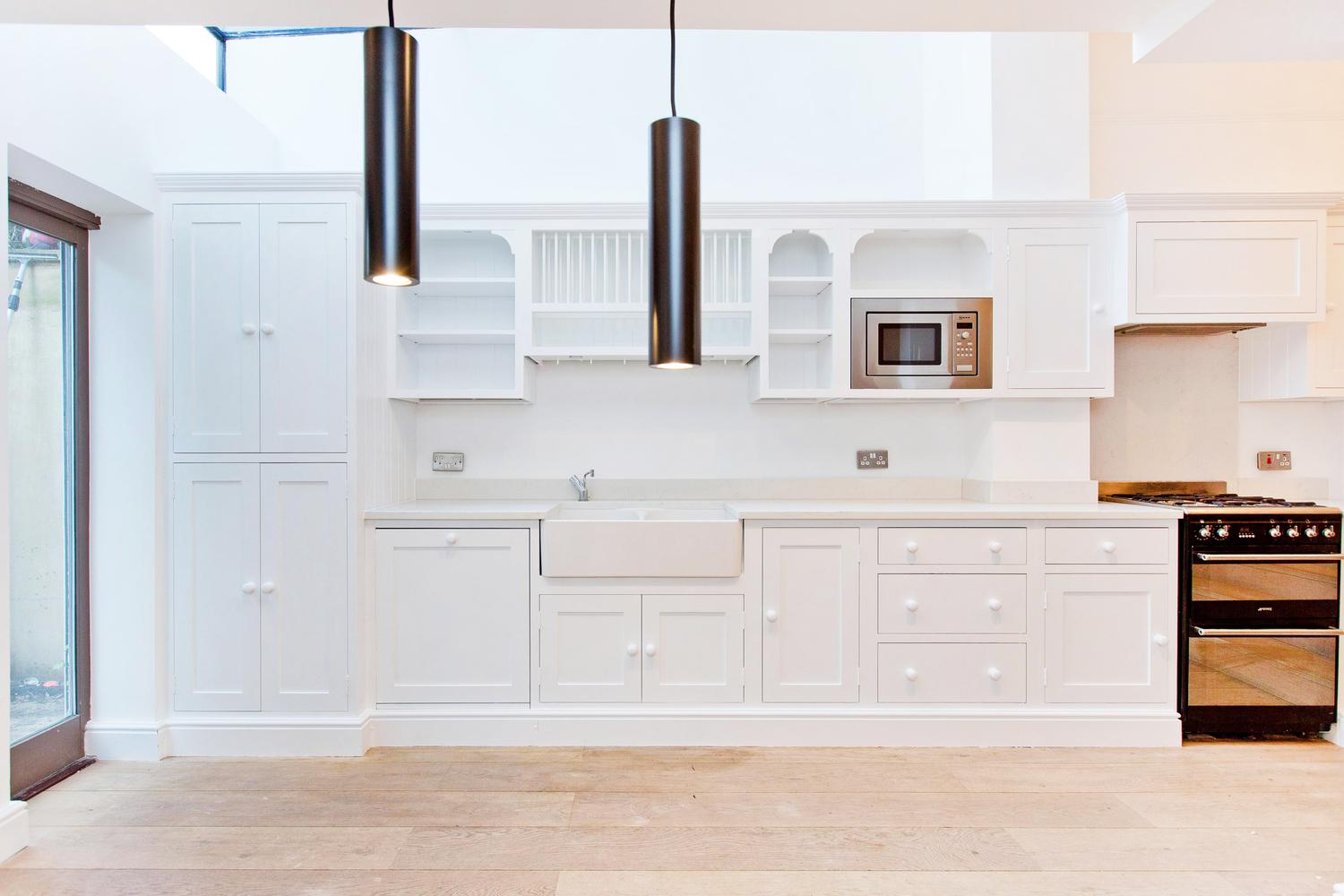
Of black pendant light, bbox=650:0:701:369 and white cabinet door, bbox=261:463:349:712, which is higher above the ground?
black pendant light, bbox=650:0:701:369

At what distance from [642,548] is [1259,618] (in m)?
2.31

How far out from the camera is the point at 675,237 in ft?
3.61

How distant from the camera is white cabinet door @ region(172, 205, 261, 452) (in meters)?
2.70

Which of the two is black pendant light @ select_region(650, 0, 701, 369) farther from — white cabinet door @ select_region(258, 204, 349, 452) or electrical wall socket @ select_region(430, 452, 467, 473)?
electrical wall socket @ select_region(430, 452, 467, 473)

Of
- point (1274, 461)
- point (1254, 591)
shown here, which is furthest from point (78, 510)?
point (1274, 461)

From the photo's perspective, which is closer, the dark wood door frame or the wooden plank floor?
the wooden plank floor

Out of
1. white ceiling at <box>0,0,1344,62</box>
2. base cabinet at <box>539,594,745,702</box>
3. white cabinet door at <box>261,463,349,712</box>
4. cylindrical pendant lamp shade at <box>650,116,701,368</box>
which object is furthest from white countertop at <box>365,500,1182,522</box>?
cylindrical pendant lamp shade at <box>650,116,701,368</box>

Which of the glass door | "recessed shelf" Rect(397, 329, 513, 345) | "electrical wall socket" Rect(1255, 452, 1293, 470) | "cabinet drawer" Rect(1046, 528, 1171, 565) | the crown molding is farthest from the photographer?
"electrical wall socket" Rect(1255, 452, 1293, 470)

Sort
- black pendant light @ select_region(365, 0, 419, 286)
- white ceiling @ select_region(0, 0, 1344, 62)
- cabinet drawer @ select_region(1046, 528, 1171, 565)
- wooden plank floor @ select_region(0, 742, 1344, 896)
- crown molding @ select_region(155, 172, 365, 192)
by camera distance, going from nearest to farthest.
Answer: black pendant light @ select_region(365, 0, 419, 286)
white ceiling @ select_region(0, 0, 1344, 62)
wooden plank floor @ select_region(0, 742, 1344, 896)
crown molding @ select_region(155, 172, 365, 192)
cabinet drawer @ select_region(1046, 528, 1171, 565)

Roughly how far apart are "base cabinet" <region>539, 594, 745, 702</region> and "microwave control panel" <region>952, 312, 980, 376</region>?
1.29 m

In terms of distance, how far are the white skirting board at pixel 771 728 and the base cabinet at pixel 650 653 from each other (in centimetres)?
7

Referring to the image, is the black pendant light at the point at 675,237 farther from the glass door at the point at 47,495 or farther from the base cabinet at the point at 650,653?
the glass door at the point at 47,495

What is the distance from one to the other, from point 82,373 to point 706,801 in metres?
2.63

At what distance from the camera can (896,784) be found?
247 centimetres
